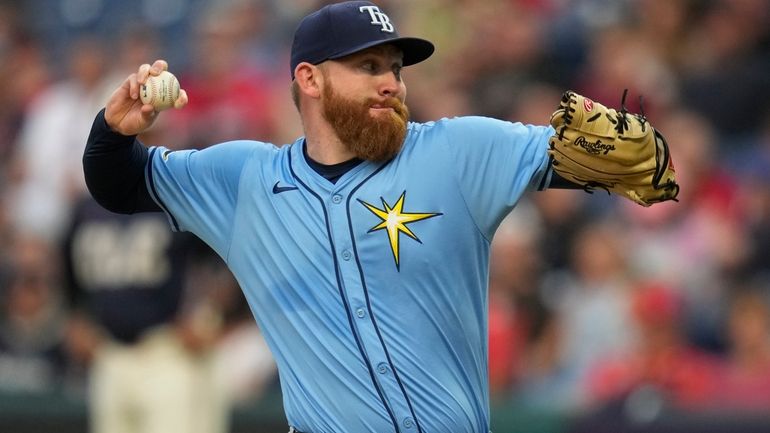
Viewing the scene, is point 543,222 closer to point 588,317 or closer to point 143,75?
point 588,317

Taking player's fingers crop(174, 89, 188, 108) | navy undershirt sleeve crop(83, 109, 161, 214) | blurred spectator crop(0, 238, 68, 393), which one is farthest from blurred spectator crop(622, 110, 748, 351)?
player's fingers crop(174, 89, 188, 108)

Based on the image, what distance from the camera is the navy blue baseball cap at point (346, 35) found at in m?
4.01

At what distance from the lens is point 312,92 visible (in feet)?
13.6

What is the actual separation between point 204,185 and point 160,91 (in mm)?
431

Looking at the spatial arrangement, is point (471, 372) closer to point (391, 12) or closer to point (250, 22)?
point (391, 12)

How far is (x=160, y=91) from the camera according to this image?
394 cm

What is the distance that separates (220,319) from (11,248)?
8.79 feet

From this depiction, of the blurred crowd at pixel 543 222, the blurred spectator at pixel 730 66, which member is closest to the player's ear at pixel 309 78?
the blurred crowd at pixel 543 222

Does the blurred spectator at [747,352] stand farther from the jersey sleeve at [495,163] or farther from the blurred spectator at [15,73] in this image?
the blurred spectator at [15,73]

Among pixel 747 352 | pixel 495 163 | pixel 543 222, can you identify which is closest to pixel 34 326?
pixel 543 222

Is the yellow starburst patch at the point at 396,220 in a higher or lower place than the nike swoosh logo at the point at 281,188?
lower

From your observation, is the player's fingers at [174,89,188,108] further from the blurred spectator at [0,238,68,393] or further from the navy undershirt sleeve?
the blurred spectator at [0,238,68,393]

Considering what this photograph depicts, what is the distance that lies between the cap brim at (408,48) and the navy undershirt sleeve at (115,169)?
Result: 69cm

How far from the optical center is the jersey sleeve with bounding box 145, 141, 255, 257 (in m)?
4.25
